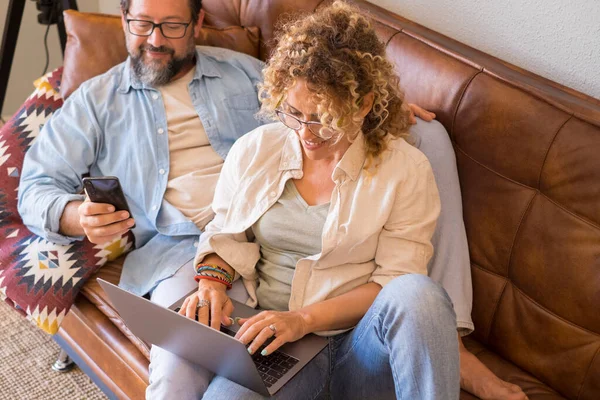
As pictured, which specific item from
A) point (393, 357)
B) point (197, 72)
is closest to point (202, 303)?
point (393, 357)

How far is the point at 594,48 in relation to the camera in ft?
5.24

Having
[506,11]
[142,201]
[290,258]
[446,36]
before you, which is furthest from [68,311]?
[506,11]

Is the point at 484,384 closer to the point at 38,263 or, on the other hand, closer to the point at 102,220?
the point at 102,220

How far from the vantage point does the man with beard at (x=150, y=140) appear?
1.81 metres

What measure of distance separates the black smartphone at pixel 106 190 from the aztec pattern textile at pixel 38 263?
28 centimetres

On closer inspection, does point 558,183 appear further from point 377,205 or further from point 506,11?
point 506,11

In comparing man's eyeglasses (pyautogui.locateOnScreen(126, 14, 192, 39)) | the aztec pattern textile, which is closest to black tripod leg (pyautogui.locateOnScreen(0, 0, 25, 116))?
the aztec pattern textile

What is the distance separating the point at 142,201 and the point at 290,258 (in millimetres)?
539

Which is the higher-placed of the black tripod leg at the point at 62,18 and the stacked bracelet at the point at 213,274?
the black tripod leg at the point at 62,18

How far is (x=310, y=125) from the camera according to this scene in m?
1.40

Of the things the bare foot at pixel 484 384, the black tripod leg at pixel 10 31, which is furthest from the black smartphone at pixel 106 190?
the black tripod leg at pixel 10 31

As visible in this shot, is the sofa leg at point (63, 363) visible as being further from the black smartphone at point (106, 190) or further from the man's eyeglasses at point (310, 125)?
the man's eyeglasses at point (310, 125)

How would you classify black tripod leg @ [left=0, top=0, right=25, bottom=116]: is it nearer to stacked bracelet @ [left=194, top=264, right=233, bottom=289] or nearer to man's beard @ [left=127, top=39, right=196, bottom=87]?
man's beard @ [left=127, top=39, right=196, bottom=87]

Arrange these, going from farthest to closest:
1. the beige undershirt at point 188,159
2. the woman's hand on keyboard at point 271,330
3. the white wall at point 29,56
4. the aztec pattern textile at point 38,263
→ the white wall at point 29,56
the beige undershirt at point 188,159
the aztec pattern textile at point 38,263
the woman's hand on keyboard at point 271,330
